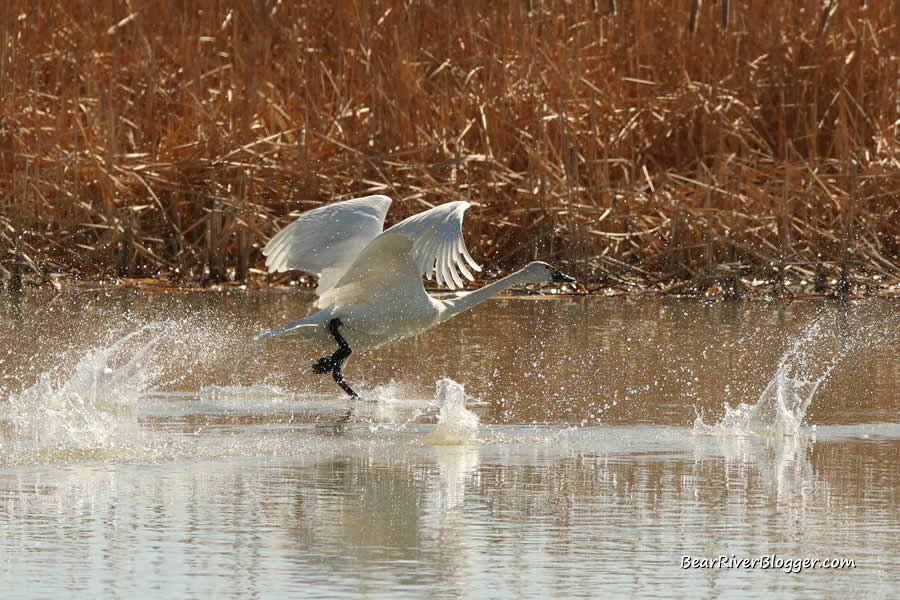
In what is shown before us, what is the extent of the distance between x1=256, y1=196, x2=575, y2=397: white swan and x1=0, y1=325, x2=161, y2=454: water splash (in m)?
0.93

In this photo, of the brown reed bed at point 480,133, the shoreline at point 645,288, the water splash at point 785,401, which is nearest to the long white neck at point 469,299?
the water splash at point 785,401

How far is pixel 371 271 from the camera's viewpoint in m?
10.6

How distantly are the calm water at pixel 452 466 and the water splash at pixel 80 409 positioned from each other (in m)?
0.02

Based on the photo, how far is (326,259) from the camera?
11.2m

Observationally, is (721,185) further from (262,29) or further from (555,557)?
(555,557)

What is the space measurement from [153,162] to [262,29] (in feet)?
7.13

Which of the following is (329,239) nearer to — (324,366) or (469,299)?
(324,366)

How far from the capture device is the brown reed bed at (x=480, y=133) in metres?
16.7

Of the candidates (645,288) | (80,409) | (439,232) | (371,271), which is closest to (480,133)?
(645,288)

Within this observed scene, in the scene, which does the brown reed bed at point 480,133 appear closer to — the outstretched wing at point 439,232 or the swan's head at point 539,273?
the swan's head at point 539,273

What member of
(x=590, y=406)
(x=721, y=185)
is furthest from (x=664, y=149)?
(x=590, y=406)

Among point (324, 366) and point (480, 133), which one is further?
point (480, 133)

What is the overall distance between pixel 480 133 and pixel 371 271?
23.8 ft

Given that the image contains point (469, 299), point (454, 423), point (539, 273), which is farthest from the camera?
point (539, 273)
